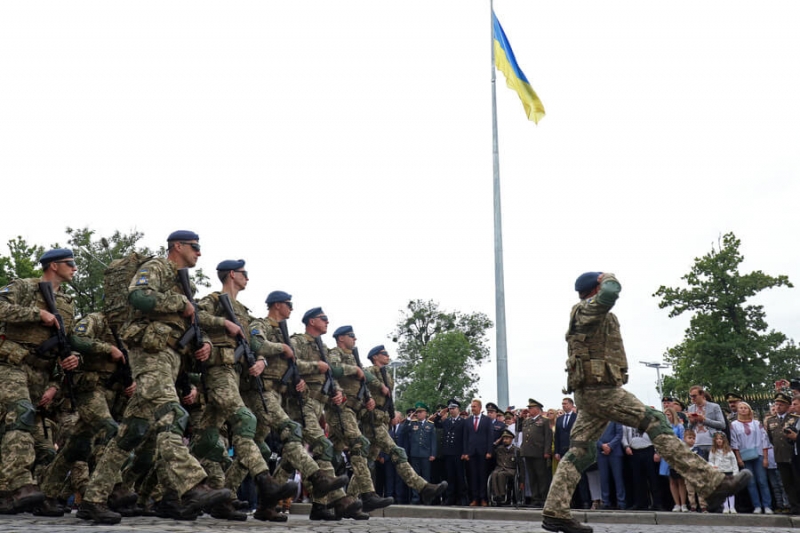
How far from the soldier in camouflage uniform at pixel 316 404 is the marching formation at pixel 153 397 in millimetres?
→ 20

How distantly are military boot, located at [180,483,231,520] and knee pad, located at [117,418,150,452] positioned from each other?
93 centimetres

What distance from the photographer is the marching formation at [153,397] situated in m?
6.75

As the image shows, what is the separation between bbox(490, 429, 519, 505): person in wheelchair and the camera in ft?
51.1

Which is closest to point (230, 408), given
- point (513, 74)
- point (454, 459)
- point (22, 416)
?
point (22, 416)

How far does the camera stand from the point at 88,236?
132ft

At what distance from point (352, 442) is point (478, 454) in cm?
640

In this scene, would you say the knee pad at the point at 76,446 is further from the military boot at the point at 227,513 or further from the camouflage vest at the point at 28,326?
the military boot at the point at 227,513

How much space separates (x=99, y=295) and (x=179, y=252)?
32.4m

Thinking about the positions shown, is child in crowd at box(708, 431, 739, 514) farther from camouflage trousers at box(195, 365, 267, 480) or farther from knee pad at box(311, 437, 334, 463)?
camouflage trousers at box(195, 365, 267, 480)

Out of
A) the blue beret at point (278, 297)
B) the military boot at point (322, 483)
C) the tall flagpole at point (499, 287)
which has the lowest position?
the military boot at point (322, 483)

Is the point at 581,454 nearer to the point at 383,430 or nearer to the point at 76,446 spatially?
the point at 76,446

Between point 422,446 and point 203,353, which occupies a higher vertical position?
point 422,446

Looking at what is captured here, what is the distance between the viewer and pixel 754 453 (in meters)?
12.3

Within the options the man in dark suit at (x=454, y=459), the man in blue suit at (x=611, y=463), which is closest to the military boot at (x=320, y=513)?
the man in blue suit at (x=611, y=463)
